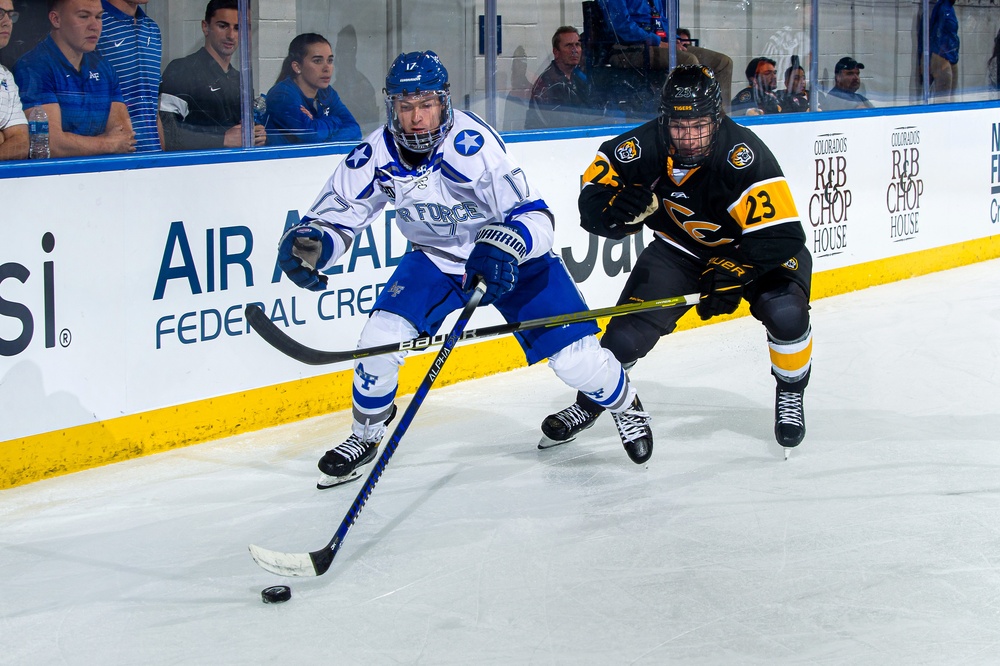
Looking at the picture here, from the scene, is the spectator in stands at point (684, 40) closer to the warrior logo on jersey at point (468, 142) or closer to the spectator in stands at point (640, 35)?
the spectator in stands at point (640, 35)

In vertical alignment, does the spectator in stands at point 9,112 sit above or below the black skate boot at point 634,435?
above

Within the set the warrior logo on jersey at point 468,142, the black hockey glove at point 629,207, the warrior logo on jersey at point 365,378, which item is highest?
the warrior logo on jersey at point 468,142

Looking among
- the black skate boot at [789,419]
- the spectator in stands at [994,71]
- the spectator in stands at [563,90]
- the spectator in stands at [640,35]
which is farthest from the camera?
the spectator in stands at [994,71]

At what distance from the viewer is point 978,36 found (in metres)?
7.13

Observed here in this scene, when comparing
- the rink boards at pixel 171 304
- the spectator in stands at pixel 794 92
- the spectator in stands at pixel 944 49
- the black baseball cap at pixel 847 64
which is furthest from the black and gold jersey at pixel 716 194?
the spectator in stands at pixel 944 49

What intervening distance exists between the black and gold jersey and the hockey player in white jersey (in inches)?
12.9

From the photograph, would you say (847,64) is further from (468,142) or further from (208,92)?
(468,142)

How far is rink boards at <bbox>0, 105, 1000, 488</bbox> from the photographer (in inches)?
126

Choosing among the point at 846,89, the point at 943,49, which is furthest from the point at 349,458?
the point at 943,49

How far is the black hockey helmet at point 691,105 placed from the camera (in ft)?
9.96

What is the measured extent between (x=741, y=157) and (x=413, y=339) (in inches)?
40.8

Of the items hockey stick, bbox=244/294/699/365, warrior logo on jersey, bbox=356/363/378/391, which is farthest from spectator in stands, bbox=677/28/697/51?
warrior logo on jersey, bbox=356/363/378/391

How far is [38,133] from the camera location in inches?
128

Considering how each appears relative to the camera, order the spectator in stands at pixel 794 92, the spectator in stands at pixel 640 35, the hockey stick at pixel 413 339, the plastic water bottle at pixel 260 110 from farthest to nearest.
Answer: the spectator in stands at pixel 794 92, the spectator in stands at pixel 640 35, the plastic water bottle at pixel 260 110, the hockey stick at pixel 413 339
